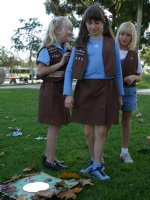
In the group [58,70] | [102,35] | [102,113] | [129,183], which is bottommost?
[129,183]

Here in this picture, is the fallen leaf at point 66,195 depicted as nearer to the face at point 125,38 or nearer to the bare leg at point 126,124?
the bare leg at point 126,124

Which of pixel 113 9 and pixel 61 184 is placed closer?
pixel 61 184

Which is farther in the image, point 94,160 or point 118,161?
point 118,161

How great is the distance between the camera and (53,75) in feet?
13.8

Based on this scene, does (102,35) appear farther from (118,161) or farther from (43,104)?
(118,161)

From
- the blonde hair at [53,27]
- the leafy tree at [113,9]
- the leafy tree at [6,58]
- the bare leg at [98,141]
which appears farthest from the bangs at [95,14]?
the leafy tree at [6,58]

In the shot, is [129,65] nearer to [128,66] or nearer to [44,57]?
[128,66]

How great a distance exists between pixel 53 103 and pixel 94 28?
A: 0.93 meters

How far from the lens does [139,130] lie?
21.5 feet

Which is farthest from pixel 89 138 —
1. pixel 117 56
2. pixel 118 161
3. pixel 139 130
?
pixel 139 130

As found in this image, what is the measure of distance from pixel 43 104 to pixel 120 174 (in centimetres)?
110

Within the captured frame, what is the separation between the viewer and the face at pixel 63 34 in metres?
4.25

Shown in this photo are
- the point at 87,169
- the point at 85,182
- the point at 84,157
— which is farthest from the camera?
the point at 84,157

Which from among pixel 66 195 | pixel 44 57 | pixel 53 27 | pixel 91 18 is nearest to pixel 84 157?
pixel 44 57
